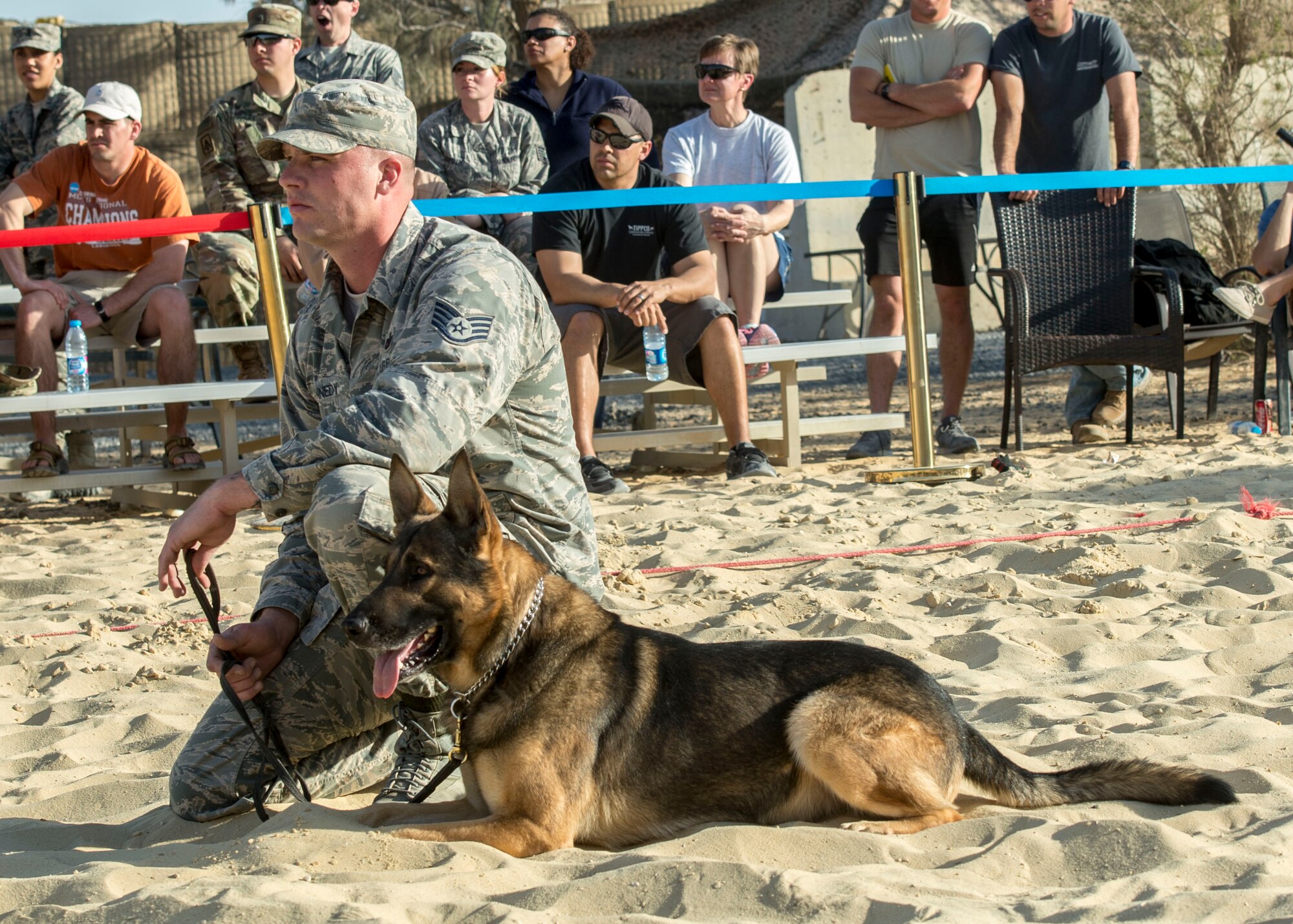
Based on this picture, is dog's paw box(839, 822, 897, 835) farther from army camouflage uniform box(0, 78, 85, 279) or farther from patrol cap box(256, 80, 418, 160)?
army camouflage uniform box(0, 78, 85, 279)

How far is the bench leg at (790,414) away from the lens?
27.0 feet

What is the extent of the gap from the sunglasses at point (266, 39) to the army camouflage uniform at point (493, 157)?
102 centimetres

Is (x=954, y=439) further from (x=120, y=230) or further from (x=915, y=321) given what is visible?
(x=120, y=230)

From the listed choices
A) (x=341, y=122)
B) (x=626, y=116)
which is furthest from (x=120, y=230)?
(x=341, y=122)

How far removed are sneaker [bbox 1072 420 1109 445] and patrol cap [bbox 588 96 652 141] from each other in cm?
332

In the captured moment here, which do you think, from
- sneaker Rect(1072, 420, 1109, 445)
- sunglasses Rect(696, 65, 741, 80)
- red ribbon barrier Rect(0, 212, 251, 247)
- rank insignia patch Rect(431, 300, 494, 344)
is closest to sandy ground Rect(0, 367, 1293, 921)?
sneaker Rect(1072, 420, 1109, 445)

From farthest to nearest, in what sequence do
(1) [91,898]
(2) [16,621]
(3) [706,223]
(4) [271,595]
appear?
(3) [706,223]
(2) [16,621]
(4) [271,595]
(1) [91,898]

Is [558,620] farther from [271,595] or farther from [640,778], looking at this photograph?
[271,595]

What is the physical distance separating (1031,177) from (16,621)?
19.0 feet

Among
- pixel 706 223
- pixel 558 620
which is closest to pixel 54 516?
pixel 706 223

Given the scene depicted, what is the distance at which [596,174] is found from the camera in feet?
25.0

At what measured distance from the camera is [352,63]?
8797 millimetres

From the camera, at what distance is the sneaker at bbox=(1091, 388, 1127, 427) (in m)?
8.75

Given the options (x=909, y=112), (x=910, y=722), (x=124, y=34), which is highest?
(x=124, y=34)
